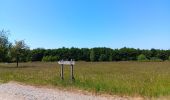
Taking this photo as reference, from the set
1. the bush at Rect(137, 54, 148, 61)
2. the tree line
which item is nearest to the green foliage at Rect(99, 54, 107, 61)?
the tree line

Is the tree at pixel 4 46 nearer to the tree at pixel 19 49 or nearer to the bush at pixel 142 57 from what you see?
the tree at pixel 19 49

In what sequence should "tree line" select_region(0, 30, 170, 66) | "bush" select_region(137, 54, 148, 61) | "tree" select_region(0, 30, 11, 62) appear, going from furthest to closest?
"tree line" select_region(0, 30, 170, 66)
"bush" select_region(137, 54, 148, 61)
"tree" select_region(0, 30, 11, 62)

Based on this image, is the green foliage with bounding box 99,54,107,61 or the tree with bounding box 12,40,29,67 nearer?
the tree with bounding box 12,40,29,67

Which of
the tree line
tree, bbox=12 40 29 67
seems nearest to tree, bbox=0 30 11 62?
tree, bbox=12 40 29 67

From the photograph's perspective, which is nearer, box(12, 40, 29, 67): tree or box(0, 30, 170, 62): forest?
box(12, 40, 29, 67): tree

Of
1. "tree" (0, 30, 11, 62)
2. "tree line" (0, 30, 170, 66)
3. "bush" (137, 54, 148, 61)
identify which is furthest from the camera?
"tree line" (0, 30, 170, 66)

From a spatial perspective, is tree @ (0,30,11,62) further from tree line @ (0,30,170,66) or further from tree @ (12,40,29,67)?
tree line @ (0,30,170,66)

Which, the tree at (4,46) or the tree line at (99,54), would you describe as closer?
the tree at (4,46)

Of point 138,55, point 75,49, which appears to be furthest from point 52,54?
point 138,55

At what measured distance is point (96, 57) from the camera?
492 ft

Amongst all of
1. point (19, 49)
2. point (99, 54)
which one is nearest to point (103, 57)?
point (99, 54)

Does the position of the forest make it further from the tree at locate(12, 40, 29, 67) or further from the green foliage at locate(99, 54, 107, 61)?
the tree at locate(12, 40, 29, 67)

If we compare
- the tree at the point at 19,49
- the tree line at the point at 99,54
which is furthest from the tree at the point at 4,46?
the tree line at the point at 99,54

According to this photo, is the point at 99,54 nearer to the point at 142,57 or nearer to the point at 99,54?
the point at 99,54
